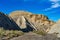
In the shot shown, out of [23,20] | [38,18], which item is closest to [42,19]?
[38,18]

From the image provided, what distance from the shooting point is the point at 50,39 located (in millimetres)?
18125

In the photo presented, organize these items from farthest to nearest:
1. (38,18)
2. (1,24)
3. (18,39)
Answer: (38,18), (1,24), (18,39)

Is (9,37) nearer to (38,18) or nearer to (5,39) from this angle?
(5,39)

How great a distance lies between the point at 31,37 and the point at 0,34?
2.77 m

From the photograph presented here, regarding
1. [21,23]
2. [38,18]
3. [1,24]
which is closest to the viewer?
[1,24]

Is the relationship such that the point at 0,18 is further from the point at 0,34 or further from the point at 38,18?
the point at 38,18

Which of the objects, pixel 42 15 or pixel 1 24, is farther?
pixel 42 15

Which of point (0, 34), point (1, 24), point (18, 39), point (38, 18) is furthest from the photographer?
point (38, 18)

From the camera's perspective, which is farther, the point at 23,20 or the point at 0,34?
the point at 23,20

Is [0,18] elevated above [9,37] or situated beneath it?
elevated above

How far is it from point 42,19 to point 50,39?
2910 inches

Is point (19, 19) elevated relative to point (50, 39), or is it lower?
elevated

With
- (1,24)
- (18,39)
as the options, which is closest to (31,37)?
(18,39)

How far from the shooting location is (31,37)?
58.7ft
